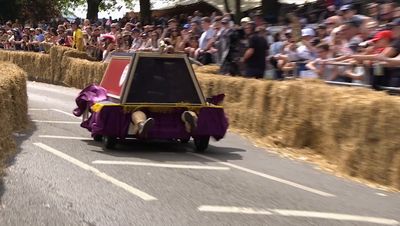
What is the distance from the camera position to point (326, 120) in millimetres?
9797

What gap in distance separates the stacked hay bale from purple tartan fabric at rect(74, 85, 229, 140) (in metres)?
1.54

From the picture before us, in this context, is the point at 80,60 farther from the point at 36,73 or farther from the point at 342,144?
the point at 342,144

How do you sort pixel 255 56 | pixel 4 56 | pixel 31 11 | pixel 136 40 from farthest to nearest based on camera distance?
pixel 31 11
pixel 4 56
pixel 136 40
pixel 255 56

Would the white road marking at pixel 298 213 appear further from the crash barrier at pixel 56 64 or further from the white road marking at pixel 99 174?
the crash barrier at pixel 56 64

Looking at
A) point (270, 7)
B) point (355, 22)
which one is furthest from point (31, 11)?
point (355, 22)

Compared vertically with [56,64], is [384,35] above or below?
above

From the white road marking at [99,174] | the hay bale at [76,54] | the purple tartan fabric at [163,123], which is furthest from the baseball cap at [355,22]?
the hay bale at [76,54]

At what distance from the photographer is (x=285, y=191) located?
751cm

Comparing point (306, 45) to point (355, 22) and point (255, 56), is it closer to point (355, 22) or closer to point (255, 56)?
point (255, 56)

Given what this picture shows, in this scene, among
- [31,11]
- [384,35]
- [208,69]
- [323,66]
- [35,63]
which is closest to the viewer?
[384,35]

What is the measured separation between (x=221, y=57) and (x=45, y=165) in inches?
352

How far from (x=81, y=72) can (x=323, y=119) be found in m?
15.3

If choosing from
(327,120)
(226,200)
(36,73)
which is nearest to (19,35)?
(36,73)

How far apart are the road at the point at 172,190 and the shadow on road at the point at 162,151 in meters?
0.02
